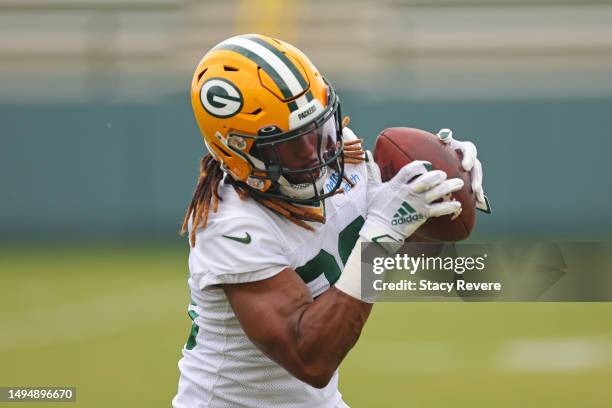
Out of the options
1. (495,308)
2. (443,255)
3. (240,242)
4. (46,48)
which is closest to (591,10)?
(495,308)

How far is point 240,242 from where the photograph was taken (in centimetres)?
229

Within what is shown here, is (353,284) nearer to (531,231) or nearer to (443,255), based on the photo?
(443,255)

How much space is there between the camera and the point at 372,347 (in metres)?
5.32

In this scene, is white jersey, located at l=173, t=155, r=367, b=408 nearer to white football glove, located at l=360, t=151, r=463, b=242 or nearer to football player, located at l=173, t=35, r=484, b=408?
football player, located at l=173, t=35, r=484, b=408

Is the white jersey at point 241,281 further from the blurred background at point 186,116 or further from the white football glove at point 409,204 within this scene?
the blurred background at point 186,116

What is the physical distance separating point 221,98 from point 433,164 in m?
0.57

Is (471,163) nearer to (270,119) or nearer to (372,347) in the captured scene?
(270,119)

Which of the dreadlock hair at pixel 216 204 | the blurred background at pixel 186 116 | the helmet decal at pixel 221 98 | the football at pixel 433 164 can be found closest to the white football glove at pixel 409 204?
the football at pixel 433 164

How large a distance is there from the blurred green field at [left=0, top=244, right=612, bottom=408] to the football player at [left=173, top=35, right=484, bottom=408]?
1961 millimetres

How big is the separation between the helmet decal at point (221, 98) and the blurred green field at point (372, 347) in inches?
89.6

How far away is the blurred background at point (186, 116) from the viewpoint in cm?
700

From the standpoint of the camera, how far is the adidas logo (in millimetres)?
2240

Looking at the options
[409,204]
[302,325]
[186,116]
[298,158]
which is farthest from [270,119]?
[186,116]

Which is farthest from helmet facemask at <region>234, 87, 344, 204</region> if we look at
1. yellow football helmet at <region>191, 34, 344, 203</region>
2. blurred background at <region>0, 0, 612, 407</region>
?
blurred background at <region>0, 0, 612, 407</region>
